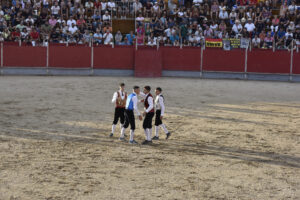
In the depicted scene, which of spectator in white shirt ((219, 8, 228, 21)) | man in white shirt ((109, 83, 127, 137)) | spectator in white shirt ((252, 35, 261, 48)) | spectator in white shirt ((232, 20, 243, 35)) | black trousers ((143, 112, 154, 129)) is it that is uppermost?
spectator in white shirt ((219, 8, 228, 21))

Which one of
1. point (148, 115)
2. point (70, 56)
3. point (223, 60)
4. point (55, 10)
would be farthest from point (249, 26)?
point (148, 115)

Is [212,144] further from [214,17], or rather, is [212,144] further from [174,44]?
[214,17]

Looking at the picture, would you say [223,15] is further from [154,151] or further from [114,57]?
[154,151]

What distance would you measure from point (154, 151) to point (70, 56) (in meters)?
14.5

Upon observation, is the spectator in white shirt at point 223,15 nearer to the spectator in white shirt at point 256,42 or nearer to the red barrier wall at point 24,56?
the spectator in white shirt at point 256,42

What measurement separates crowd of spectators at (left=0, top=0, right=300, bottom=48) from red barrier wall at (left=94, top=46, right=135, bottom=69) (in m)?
0.70

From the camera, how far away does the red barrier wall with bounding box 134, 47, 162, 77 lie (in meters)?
23.5

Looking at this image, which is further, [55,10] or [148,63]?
[55,10]

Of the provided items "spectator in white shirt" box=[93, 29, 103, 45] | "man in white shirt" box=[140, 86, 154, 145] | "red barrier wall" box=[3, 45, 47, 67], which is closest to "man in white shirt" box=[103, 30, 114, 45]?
"spectator in white shirt" box=[93, 29, 103, 45]

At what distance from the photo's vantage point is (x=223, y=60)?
23.6 meters

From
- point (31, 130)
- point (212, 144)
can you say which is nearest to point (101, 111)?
point (31, 130)

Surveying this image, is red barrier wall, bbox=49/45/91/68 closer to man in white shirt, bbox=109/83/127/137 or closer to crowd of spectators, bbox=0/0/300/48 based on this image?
crowd of spectators, bbox=0/0/300/48

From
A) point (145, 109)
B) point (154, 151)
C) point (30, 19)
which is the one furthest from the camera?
point (30, 19)

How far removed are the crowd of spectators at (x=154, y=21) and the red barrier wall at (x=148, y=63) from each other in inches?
30.5
